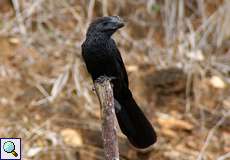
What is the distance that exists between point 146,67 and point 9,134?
1.63m

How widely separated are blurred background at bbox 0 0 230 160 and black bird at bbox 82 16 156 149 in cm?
131

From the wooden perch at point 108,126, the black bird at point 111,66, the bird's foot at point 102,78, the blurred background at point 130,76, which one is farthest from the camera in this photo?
the blurred background at point 130,76

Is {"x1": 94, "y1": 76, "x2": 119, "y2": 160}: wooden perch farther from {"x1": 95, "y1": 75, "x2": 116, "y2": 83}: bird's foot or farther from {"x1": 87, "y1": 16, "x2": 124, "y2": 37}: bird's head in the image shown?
{"x1": 87, "y1": 16, "x2": 124, "y2": 37}: bird's head

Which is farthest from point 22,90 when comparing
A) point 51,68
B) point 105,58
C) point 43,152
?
point 105,58

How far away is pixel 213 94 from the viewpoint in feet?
19.5

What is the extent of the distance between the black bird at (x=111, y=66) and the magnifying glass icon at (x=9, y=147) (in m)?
0.71

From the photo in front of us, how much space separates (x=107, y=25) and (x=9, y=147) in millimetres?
1055

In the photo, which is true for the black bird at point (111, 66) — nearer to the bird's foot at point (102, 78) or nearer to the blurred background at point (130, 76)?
the bird's foot at point (102, 78)

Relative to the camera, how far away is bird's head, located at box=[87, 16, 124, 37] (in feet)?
11.2

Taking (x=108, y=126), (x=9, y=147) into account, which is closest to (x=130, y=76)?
(x=9, y=147)

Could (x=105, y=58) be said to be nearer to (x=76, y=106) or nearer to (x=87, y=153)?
(x=87, y=153)

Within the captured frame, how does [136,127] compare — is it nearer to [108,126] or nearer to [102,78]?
[102,78]

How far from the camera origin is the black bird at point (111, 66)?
3492mm

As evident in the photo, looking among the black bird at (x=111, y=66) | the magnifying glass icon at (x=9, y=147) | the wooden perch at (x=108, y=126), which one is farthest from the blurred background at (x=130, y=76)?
the wooden perch at (x=108, y=126)
